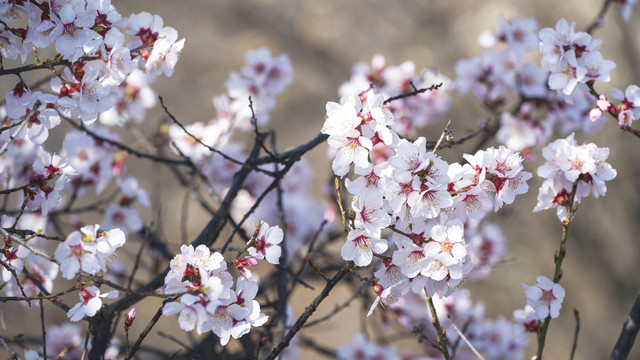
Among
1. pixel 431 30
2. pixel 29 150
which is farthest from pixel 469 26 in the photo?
pixel 29 150

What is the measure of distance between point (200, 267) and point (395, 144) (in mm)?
478

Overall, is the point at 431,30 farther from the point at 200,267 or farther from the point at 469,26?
the point at 200,267

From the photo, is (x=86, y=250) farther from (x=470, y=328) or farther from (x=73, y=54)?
(x=470, y=328)

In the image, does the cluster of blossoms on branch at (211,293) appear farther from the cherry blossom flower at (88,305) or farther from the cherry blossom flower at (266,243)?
the cherry blossom flower at (88,305)

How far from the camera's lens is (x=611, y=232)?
3932mm

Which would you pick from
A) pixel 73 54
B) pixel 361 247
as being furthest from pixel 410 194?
pixel 73 54

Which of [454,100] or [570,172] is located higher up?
[454,100]

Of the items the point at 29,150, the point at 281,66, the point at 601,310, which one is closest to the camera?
the point at 29,150

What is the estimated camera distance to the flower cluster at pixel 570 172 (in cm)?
131

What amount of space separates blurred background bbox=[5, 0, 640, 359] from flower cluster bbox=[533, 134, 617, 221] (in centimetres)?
235

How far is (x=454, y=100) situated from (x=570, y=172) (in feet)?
10.1

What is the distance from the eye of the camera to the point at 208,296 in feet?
3.48

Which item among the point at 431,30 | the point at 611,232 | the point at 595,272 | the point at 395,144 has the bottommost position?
the point at 395,144

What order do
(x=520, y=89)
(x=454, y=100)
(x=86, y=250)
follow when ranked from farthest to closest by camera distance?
(x=454, y=100) < (x=520, y=89) < (x=86, y=250)
